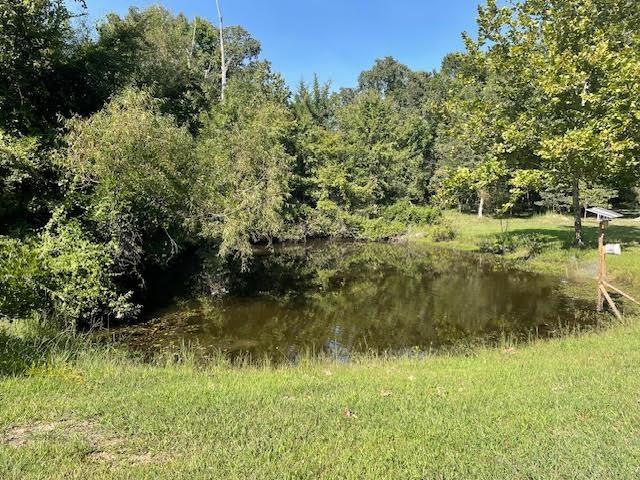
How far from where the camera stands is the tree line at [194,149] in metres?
11.3

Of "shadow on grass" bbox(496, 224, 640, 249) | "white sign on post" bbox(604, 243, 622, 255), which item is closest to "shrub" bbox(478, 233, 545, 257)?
"shadow on grass" bbox(496, 224, 640, 249)

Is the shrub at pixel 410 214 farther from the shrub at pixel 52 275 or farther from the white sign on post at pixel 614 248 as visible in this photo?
the shrub at pixel 52 275

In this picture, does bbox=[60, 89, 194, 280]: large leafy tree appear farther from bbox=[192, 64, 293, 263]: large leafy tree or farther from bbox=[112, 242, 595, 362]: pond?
bbox=[112, 242, 595, 362]: pond

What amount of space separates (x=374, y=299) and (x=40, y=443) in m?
14.5

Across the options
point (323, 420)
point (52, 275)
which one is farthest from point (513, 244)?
point (323, 420)

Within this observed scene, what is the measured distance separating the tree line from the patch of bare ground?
4.04m

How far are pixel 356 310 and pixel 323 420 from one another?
36.8 ft

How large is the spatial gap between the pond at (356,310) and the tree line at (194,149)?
173 cm

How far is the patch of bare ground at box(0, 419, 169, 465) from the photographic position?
4.31 meters

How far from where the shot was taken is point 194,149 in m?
15.8

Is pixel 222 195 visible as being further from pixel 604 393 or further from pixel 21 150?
pixel 604 393

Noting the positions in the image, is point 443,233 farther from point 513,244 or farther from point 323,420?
point 323,420

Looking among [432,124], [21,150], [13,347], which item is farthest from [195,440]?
[432,124]

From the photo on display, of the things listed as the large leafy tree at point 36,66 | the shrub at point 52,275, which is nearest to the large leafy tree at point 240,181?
the large leafy tree at point 36,66
